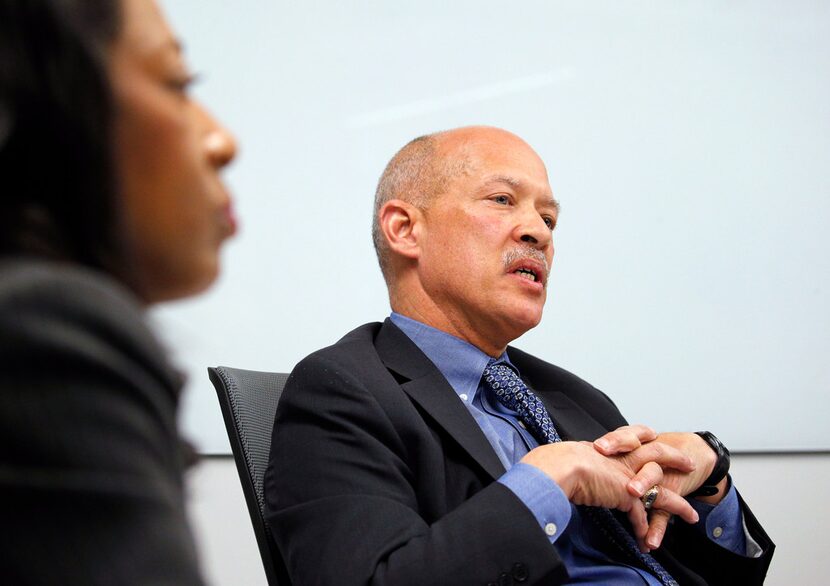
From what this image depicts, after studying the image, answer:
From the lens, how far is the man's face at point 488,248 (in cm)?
148

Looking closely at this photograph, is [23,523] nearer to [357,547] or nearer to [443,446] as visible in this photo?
[357,547]

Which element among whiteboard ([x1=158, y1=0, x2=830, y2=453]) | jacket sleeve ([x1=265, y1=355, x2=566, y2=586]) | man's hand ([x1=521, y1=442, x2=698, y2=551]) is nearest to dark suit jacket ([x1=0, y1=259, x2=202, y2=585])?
jacket sleeve ([x1=265, y1=355, x2=566, y2=586])

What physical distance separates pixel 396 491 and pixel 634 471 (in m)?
0.40

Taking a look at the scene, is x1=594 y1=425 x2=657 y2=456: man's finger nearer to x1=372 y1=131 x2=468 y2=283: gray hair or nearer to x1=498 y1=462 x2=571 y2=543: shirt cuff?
x1=498 y1=462 x2=571 y2=543: shirt cuff

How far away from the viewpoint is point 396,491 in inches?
43.2

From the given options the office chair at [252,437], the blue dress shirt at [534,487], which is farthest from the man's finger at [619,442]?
the office chair at [252,437]

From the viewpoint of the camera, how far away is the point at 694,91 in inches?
95.9

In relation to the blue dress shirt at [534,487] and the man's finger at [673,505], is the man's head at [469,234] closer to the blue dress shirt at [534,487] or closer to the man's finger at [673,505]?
the blue dress shirt at [534,487]

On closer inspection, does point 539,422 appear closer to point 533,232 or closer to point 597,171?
point 533,232

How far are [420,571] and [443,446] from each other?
0.27 metres

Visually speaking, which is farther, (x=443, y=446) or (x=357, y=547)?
(x=443, y=446)

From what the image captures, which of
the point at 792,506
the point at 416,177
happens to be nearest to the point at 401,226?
the point at 416,177

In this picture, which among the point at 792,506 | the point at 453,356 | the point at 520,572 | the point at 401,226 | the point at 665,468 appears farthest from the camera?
the point at 792,506

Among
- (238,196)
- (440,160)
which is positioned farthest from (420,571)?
(238,196)
